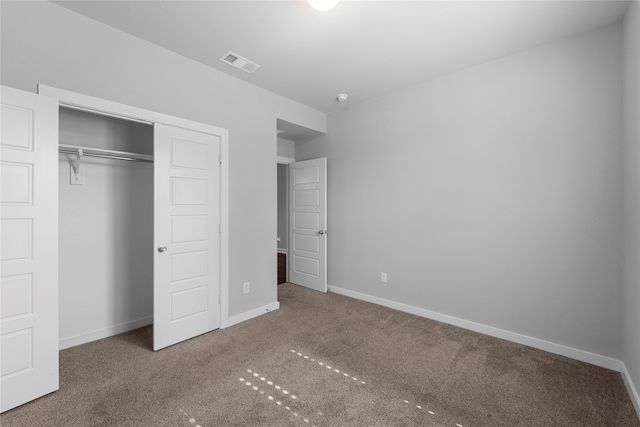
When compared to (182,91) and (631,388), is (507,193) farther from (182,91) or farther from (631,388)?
(182,91)

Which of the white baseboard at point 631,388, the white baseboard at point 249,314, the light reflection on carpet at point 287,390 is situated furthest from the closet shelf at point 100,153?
the white baseboard at point 631,388

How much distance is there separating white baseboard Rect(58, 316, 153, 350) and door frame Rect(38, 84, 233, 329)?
91 cm

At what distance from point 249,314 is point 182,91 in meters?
2.53

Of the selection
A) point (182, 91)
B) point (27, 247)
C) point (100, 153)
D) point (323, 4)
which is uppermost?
point (323, 4)

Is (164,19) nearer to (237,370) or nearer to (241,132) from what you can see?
(241,132)

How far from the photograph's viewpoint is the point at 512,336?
279cm

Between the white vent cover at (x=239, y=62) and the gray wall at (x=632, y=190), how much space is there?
3.02m

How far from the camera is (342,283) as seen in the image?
14.2ft

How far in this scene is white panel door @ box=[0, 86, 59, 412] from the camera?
180 cm

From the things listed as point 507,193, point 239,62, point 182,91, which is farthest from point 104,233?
point 507,193

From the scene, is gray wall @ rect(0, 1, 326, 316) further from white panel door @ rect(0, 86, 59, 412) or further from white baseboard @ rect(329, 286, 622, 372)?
white baseboard @ rect(329, 286, 622, 372)

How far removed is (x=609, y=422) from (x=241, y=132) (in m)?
3.83

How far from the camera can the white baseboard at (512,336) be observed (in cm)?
236

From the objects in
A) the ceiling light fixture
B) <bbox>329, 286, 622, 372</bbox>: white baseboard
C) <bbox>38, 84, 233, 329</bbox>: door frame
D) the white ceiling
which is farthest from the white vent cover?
<bbox>329, 286, 622, 372</bbox>: white baseboard
